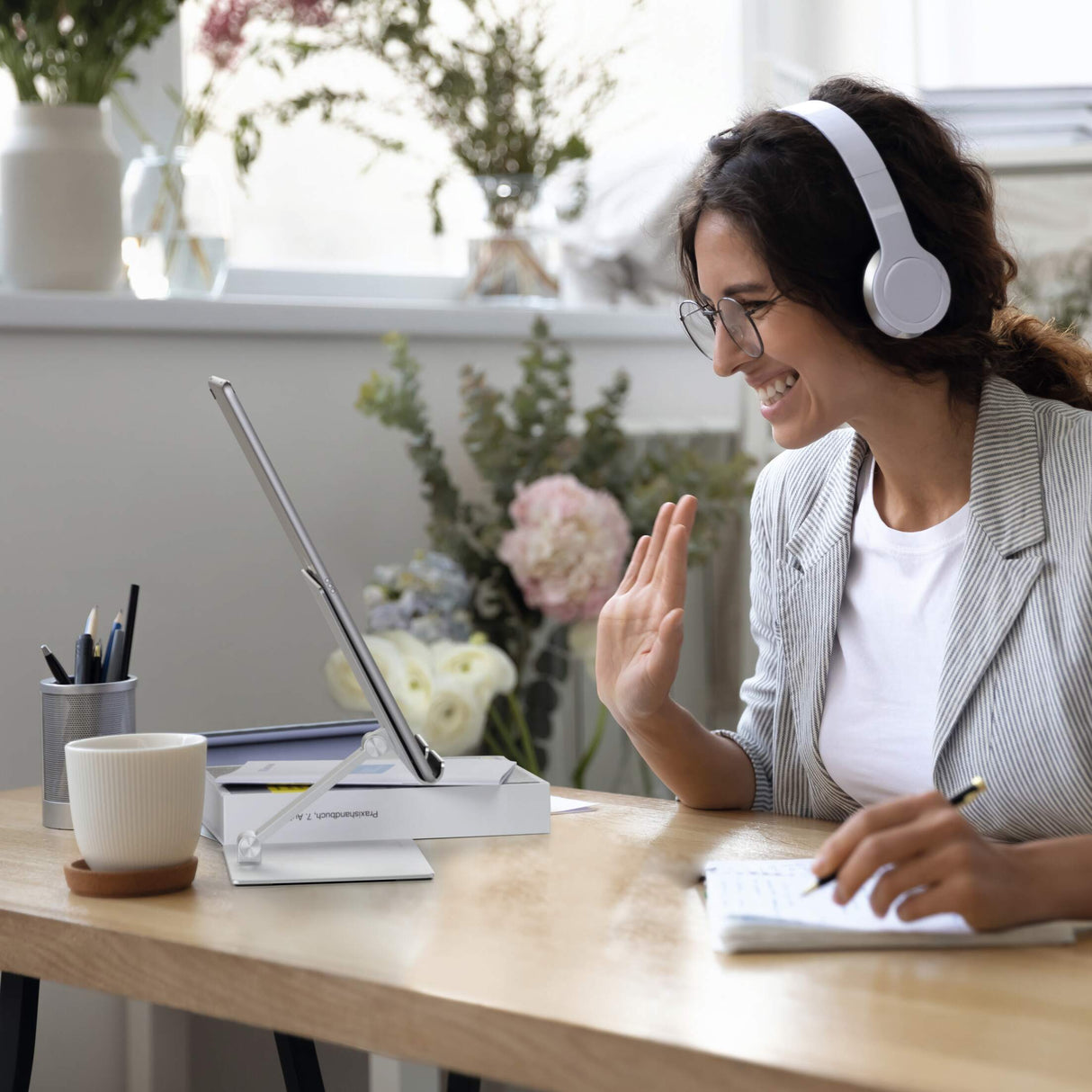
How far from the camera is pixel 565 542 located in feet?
6.73

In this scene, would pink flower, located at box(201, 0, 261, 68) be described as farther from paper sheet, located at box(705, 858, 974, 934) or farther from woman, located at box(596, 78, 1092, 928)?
paper sheet, located at box(705, 858, 974, 934)

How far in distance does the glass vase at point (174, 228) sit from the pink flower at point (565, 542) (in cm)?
54

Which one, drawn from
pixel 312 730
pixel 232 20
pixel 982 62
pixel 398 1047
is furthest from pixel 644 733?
pixel 982 62

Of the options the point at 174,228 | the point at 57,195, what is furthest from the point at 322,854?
the point at 174,228

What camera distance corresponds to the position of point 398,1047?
838 millimetres

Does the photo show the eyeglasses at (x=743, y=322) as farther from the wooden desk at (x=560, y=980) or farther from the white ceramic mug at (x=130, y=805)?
the white ceramic mug at (x=130, y=805)

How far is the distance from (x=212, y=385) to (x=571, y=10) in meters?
2.15

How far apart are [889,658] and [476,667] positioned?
1.99 ft

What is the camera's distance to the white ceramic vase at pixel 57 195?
185 centimetres

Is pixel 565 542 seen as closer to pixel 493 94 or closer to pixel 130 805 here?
pixel 493 94

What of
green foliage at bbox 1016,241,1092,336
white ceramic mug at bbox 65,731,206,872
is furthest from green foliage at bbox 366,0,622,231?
white ceramic mug at bbox 65,731,206,872

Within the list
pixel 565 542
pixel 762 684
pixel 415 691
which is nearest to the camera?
pixel 762 684

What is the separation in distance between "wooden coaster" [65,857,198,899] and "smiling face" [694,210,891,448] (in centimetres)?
67

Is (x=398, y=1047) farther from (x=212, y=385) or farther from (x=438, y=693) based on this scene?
(x=438, y=693)
